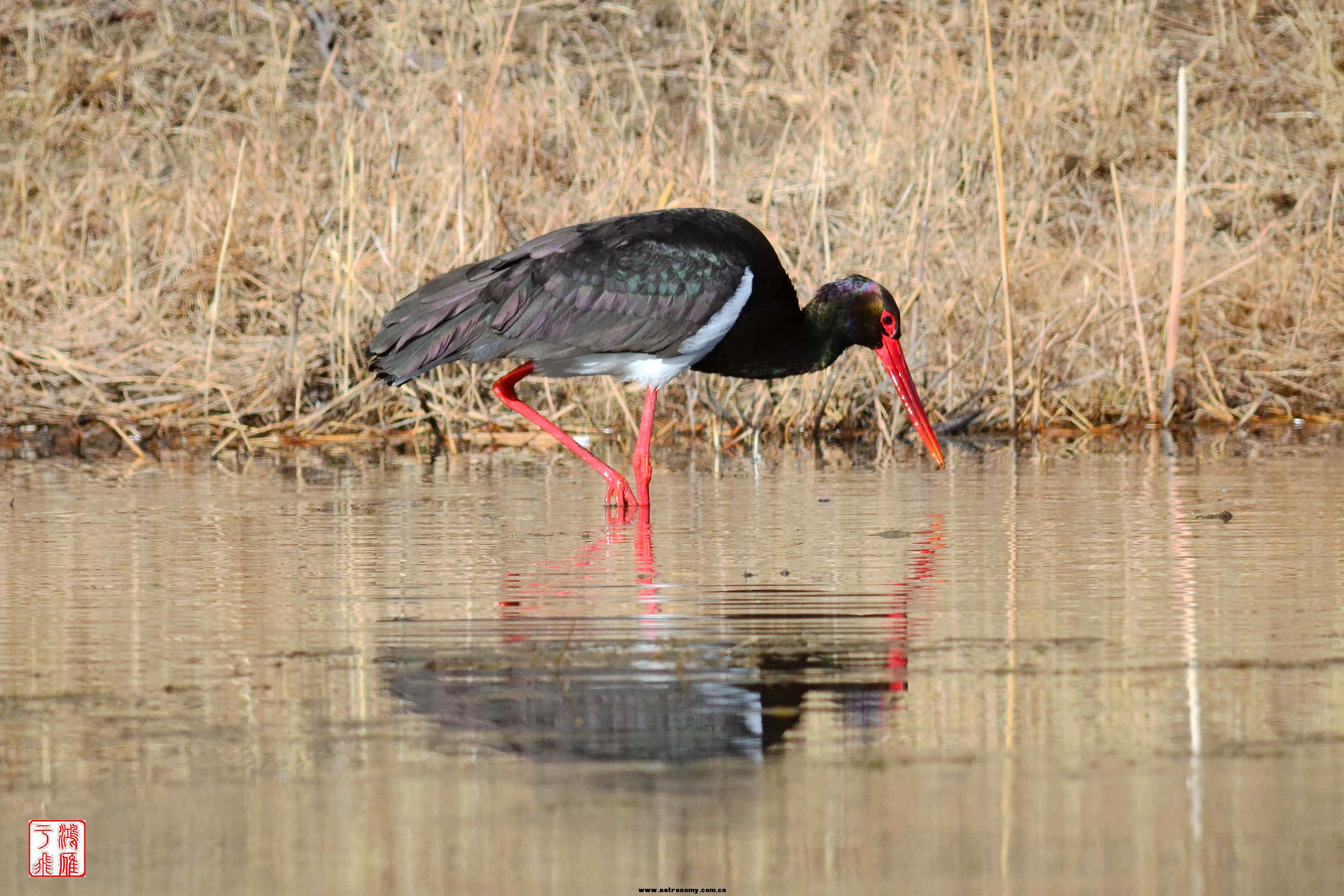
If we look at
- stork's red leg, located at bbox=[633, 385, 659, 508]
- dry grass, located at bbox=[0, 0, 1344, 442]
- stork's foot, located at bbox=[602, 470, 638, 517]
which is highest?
dry grass, located at bbox=[0, 0, 1344, 442]

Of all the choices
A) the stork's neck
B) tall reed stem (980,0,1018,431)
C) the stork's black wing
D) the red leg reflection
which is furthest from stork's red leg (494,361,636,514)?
tall reed stem (980,0,1018,431)

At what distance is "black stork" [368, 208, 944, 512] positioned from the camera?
731 cm

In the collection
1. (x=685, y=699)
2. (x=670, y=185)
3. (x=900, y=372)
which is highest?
(x=670, y=185)

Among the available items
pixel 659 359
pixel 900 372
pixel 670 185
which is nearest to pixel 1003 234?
pixel 900 372

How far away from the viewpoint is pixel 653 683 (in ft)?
Answer: 12.8

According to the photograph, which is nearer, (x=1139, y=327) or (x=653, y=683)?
(x=653, y=683)

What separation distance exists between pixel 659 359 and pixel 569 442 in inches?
17.1

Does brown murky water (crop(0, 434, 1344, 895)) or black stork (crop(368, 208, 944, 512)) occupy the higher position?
black stork (crop(368, 208, 944, 512))

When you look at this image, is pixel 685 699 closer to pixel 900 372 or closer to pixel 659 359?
pixel 659 359

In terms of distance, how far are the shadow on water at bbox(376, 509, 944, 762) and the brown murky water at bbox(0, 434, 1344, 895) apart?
0.04 feet

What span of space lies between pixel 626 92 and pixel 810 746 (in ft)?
37.6

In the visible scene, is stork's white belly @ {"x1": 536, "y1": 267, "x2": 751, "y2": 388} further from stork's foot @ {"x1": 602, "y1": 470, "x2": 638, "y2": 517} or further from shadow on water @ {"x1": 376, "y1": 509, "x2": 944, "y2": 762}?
shadow on water @ {"x1": 376, "y1": 509, "x2": 944, "y2": 762}

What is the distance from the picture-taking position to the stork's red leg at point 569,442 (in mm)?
7020

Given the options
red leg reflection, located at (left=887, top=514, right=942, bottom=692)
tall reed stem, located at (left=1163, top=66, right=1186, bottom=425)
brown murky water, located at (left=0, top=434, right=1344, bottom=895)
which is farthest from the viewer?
tall reed stem, located at (left=1163, top=66, right=1186, bottom=425)
